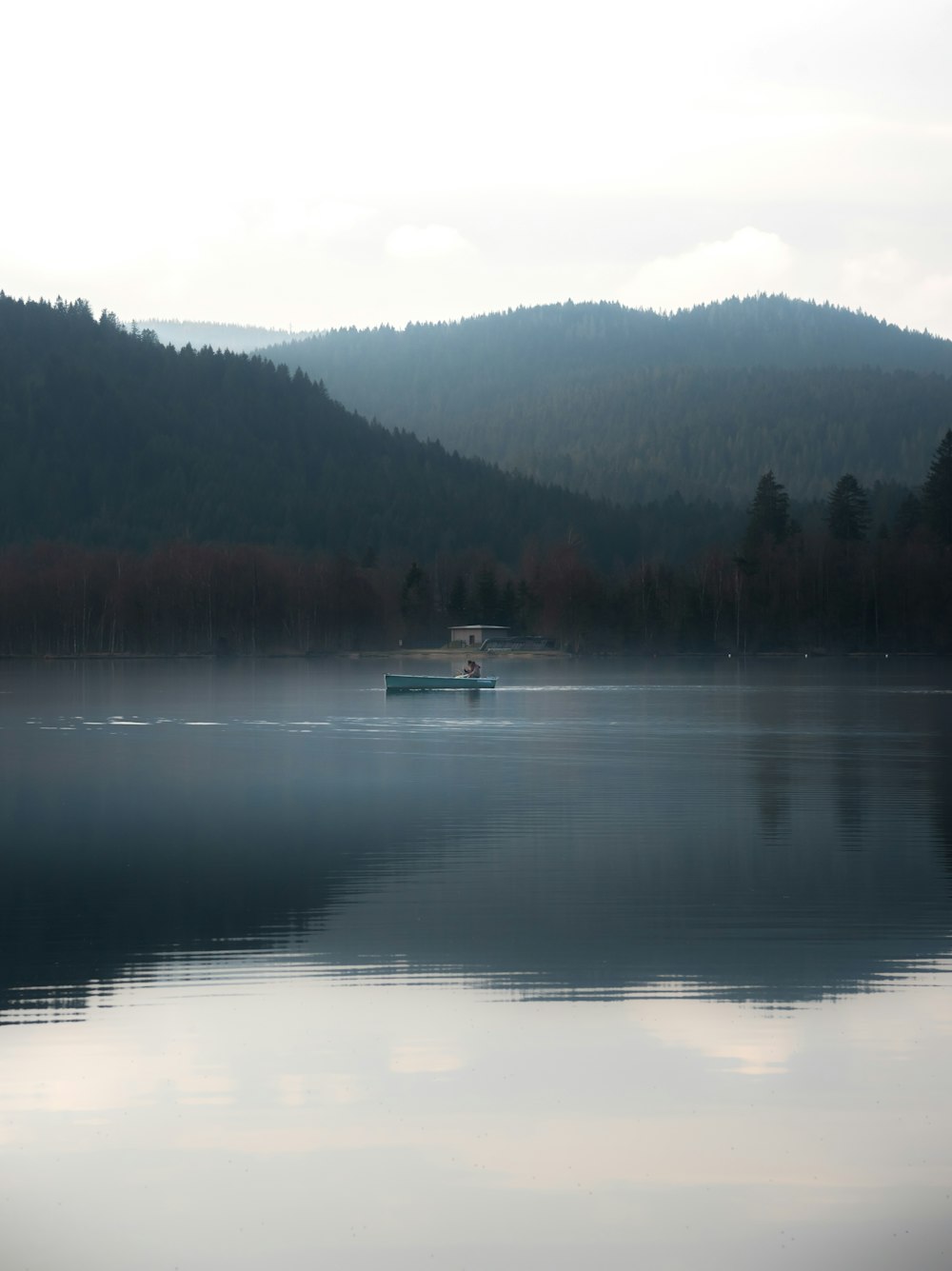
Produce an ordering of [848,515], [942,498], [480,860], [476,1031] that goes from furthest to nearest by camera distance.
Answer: [848,515] < [942,498] < [480,860] < [476,1031]

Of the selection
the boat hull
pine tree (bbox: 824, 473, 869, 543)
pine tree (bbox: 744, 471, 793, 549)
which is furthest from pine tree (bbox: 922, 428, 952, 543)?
the boat hull

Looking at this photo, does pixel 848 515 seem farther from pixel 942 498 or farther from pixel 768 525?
pixel 942 498

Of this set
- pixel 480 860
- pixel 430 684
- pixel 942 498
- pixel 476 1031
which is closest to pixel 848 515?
pixel 942 498

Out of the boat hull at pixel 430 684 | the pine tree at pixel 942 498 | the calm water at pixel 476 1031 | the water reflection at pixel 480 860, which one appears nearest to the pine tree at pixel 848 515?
the pine tree at pixel 942 498

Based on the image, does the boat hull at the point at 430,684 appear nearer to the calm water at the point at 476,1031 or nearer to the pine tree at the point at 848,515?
the calm water at the point at 476,1031

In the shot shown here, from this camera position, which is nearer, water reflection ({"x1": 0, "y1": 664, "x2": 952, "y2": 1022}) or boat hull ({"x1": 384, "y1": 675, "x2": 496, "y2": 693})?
water reflection ({"x1": 0, "y1": 664, "x2": 952, "y2": 1022})

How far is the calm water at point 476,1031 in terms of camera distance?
10203mm

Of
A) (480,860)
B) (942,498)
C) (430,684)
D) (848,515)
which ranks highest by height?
(942,498)

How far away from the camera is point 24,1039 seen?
1434cm

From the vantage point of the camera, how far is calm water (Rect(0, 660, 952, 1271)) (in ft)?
33.5

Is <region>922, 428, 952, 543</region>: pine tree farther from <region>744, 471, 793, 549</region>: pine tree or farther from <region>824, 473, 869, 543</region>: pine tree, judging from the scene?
<region>744, 471, 793, 549</region>: pine tree

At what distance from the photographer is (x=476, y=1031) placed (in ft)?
48.0

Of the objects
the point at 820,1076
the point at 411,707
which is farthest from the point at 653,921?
the point at 411,707

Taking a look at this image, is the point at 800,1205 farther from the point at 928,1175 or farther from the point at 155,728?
the point at 155,728
